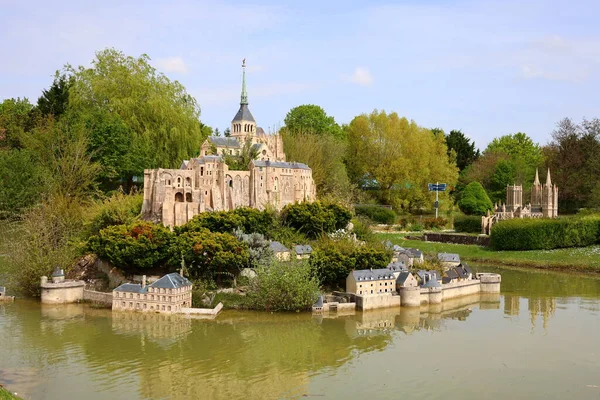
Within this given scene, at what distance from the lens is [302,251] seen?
41375mm

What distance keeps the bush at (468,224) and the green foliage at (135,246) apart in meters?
39.6

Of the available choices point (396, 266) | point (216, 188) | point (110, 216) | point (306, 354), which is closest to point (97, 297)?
point (110, 216)

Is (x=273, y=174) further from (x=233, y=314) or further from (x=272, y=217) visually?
(x=233, y=314)

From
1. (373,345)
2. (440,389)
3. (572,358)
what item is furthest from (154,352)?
(572,358)

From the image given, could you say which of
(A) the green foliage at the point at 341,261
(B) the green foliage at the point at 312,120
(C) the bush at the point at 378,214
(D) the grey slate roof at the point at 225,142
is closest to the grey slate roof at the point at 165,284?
(A) the green foliage at the point at 341,261

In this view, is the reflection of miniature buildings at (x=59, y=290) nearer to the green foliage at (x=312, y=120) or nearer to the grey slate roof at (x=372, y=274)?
the grey slate roof at (x=372, y=274)

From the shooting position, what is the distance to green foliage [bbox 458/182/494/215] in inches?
3004

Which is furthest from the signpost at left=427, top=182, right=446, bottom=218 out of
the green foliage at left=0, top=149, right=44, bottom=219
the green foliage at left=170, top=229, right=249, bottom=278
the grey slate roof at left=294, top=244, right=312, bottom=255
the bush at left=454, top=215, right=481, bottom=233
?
the green foliage at left=0, top=149, right=44, bottom=219

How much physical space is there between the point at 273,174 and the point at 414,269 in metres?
13.5

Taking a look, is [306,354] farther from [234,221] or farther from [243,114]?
[243,114]

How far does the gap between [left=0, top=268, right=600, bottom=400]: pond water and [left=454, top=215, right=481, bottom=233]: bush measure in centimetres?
2952

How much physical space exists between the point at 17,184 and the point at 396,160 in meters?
43.0

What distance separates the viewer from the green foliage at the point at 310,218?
152 feet

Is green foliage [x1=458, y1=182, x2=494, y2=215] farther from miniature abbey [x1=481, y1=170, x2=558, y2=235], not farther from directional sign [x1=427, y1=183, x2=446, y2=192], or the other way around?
miniature abbey [x1=481, y1=170, x2=558, y2=235]
